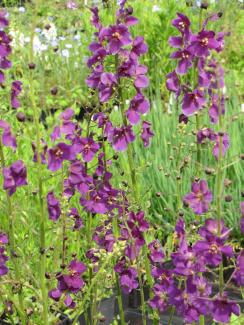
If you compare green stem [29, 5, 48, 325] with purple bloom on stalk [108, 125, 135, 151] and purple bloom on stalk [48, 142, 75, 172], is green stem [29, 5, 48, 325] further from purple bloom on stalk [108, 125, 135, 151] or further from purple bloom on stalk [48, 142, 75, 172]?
purple bloom on stalk [108, 125, 135, 151]

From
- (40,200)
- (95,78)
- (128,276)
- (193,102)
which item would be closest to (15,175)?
(40,200)

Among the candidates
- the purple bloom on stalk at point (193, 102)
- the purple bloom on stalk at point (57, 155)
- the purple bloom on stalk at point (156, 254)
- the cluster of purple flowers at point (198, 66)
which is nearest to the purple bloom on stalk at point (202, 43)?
the cluster of purple flowers at point (198, 66)

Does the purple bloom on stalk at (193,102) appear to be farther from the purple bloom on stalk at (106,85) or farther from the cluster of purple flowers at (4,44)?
the cluster of purple flowers at (4,44)

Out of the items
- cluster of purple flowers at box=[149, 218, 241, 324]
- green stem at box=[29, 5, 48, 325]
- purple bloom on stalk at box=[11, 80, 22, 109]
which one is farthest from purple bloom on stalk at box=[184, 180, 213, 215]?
purple bloom on stalk at box=[11, 80, 22, 109]

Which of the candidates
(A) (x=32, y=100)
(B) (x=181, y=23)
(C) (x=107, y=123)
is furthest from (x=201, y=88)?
(A) (x=32, y=100)

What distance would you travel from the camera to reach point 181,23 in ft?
6.63

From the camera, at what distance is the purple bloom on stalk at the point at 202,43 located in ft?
6.43

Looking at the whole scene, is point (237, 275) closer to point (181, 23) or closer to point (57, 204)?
point (57, 204)

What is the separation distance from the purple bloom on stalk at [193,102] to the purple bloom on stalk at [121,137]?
202 millimetres

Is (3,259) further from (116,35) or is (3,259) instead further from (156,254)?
(116,35)

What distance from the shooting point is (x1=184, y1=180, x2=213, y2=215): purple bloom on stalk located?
5.78 feet

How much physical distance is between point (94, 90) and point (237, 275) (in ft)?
2.85

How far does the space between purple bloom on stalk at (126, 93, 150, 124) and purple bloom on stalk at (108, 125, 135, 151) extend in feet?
0.11

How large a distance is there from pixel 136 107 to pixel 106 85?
5.1 inches
